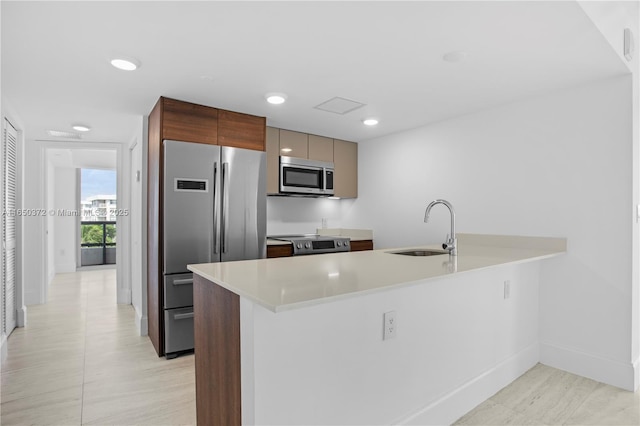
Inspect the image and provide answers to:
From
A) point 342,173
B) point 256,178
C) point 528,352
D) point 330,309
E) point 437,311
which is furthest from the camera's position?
point 342,173

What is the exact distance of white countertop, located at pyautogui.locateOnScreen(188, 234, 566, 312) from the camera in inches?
49.6

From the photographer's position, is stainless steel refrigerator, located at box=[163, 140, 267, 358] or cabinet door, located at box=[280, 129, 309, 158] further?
cabinet door, located at box=[280, 129, 309, 158]

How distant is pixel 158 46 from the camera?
2041 mm

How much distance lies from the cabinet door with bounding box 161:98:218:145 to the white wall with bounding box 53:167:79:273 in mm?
5883

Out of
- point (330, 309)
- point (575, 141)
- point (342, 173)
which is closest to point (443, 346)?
point (330, 309)

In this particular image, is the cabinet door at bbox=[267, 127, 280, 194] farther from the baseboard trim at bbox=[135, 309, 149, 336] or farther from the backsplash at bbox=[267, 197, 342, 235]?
the baseboard trim at bbox=[135, 309, 149, 336]

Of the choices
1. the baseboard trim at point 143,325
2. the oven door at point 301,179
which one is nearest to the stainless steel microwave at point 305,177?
the oven door at point 301,179

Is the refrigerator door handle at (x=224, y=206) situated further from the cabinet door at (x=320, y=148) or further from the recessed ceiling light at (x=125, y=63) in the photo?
the cabinet door at (x=320, y=148)

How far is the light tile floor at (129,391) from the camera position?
82.0 inches

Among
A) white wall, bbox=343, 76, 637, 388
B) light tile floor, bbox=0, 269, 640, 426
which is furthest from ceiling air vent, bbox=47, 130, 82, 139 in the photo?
white wall, bbox=343, 76, 637, 388

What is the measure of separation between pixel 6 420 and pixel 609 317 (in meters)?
3.85

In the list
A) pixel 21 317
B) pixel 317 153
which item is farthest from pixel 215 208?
pixel 21 317

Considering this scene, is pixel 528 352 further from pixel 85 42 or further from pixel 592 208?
pixel 85 42

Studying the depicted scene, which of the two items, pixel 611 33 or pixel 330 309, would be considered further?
pixel 611 33
